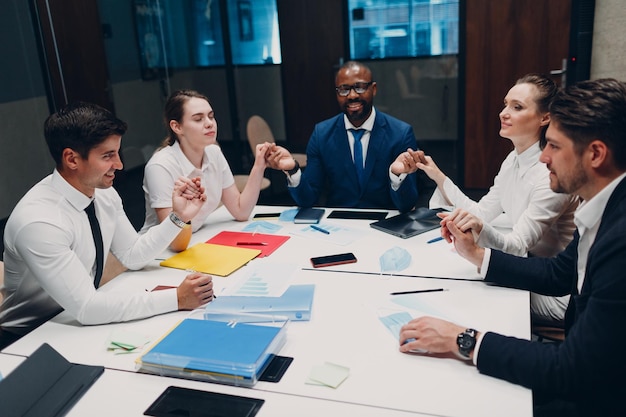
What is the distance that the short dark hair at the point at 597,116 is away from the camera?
1.41 meters

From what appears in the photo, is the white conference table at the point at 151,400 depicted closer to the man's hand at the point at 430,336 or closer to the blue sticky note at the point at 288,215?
the man's hand at the point at 430,336

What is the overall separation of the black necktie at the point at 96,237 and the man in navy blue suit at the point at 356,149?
1183mm

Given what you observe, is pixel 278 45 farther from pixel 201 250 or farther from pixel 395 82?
pixel 201 250

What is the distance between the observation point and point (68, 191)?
1923mm

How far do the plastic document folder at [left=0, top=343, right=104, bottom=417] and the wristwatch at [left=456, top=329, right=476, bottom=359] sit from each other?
0.98 metres

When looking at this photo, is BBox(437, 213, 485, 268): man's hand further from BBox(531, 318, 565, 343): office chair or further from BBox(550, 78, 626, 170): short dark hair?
BBox(550, 78, 626, 170): short dark hair

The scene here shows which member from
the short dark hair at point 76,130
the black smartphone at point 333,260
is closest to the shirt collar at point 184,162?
the short dark hair at point 76,130

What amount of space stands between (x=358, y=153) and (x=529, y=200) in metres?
1.08

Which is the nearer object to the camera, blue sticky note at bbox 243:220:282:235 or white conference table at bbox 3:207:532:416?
white conference table at bbox 3:207:532:416

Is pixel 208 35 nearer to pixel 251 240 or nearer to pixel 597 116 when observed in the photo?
pixel 251 240

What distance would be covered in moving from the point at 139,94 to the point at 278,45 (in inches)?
61.1

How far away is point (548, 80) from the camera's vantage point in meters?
2.31

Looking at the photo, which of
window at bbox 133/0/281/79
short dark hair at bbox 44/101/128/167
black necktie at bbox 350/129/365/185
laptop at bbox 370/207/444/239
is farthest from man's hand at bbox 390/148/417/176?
window at bbox 133/0/281/79

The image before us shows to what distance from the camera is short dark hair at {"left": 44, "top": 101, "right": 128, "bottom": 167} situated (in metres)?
1.89
